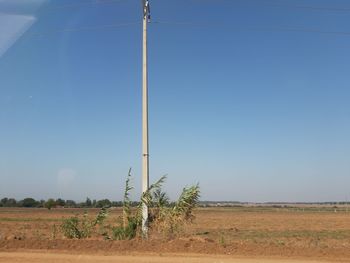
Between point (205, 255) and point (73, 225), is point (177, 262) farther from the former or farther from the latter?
point (73, 225)

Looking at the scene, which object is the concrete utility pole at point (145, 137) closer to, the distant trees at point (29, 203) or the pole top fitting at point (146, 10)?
the pole top fitting at point (146, 10)

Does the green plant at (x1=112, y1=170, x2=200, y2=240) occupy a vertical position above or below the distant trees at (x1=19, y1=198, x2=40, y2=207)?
below

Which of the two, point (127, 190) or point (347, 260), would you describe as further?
point (127, 190)

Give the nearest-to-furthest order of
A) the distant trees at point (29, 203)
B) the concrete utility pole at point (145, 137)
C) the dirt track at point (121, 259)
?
the dirt track at point (121, 259), the concrete utility pole at point (145, 137), the distant trees at point (29, 203)

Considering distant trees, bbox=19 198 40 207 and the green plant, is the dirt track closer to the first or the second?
the green plant

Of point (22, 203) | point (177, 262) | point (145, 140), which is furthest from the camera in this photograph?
point (22, 203)

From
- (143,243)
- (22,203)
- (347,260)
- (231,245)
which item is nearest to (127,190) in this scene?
(143,243)

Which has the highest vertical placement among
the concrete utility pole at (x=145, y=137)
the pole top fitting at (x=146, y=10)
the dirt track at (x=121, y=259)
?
the pole top fitting at (x=146, y=10)

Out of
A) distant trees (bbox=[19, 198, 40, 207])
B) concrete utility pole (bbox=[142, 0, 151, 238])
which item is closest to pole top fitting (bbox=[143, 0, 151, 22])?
concrete utility pole (bbox=[142, 0, 151, 238])

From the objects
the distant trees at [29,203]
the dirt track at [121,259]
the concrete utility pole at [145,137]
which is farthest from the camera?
the distant trees at [29,203]

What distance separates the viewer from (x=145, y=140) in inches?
699

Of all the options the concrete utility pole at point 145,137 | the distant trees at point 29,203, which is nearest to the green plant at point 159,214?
the concrete utility pole at point 145,137

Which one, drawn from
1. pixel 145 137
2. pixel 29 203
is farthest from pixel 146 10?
pixel 29 203

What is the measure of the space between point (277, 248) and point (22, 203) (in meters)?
184
